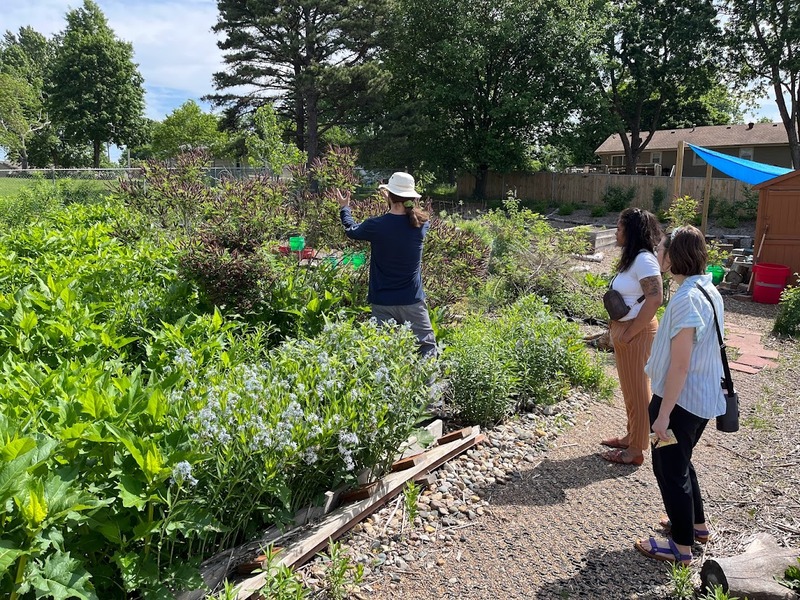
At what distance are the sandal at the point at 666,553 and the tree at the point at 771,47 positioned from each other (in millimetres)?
29912

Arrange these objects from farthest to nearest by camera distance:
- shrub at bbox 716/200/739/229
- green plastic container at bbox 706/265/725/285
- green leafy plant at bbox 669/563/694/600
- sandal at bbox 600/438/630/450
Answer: shrub at bbox 716/200/739/229, green plastic container at bbox 706/265/725/285, sandal at bbox 600/438/630/450, green leafy plant at bbox 669/563/694/600

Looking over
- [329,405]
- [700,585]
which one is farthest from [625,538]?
[329,405]

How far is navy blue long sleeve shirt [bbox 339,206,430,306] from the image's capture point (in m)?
4.35

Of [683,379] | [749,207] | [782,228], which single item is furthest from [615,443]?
[749,207]

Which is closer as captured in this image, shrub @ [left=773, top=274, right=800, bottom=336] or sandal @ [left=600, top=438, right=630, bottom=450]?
sandal @ [left=600, top=438, right=630, bottom=450]

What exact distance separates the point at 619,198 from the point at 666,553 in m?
26.5

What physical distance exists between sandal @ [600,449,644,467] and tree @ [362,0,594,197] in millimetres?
24465

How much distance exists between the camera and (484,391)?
4.45 m

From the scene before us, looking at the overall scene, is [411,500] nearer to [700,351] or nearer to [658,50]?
[700,351]

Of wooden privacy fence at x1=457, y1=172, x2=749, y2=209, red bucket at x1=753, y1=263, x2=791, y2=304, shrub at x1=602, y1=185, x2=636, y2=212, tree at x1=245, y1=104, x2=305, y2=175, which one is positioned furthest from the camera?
shrub at x1=602, y1=185, x2=636, y2=212

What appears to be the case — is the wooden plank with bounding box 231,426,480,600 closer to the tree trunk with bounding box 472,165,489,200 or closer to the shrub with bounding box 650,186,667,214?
the shrub with bounding box 650,186,667,214

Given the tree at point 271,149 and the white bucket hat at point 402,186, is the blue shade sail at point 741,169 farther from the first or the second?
the white bucket hat at point 402,186

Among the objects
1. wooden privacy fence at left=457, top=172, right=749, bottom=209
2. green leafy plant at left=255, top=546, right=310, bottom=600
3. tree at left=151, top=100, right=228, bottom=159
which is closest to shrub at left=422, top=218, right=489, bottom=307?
green leafy plant at left=255, top=546, right=310, bottom=600

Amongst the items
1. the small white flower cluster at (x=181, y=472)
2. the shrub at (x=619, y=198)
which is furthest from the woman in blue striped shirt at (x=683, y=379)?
the shrub at (x=619, y=198)
